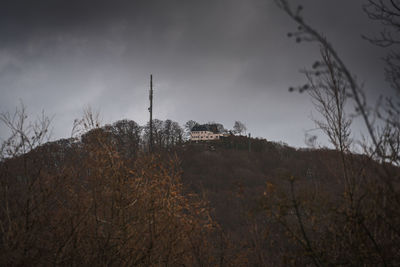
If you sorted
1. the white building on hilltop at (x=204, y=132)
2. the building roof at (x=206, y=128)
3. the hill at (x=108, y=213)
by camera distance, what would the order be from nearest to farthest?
1. the hill at (x=108, y=213)
2. the building roof at (x=206, y=128)
3. the white building on hilltop at (x=204, y=132)

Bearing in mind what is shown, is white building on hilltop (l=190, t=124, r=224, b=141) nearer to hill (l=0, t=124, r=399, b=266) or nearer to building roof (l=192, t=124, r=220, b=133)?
building roof (l=192, t=124, r=220, b=133)

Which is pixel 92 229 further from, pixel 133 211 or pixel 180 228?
pixel 180 228

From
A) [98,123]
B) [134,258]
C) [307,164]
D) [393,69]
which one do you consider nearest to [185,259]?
[134,258]

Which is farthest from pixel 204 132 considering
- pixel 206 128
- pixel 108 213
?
pixel 108 213

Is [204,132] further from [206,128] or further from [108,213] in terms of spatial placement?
[108,213]

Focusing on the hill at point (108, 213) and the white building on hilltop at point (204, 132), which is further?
the white building on hilltop at point (204, 132)

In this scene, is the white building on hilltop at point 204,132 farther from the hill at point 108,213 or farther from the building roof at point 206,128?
the hill at point 108,213

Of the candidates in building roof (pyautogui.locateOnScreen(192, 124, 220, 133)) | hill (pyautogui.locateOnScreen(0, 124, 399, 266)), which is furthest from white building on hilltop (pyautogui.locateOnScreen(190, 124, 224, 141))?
hill (pyautogui.locateOnScreen(0, 124, 399, 266))

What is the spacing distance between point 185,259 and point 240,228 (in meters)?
9.44

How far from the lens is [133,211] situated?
207 inches

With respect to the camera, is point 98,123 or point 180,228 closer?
point 98,123

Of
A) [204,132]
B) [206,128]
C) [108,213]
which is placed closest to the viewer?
[108,213]

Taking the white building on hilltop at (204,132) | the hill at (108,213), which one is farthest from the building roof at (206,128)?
the hill at (108,213)

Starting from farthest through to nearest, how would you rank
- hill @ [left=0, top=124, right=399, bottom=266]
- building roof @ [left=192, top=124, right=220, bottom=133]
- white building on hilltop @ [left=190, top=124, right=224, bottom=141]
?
1. white building on hilltop @ [left=190, top=124, right=224, bottom=141]
2. building roof @ [left=192, top=124, right=220, bottom=133]
3. hill @ [left=0, top=124, right=399, bottom=266]
